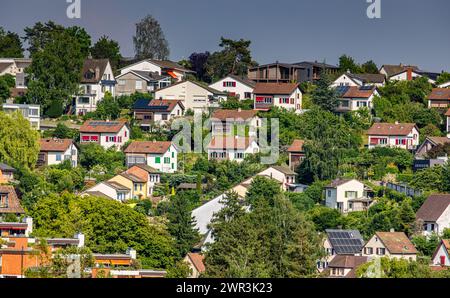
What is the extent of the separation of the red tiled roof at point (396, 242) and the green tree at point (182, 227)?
3.25 m

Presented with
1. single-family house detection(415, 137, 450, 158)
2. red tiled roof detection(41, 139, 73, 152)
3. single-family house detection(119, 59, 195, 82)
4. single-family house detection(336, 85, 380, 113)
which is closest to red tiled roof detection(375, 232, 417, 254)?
single-family house detection(415, 137, 450, 158)

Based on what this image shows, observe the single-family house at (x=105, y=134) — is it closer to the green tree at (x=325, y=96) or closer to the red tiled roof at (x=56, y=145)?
the red tiled roof at (x=56, y=145)

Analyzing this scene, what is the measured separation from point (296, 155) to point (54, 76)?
7.28 metres

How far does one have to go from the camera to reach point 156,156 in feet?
89.4

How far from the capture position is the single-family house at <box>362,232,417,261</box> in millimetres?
21094

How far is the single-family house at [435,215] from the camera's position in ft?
75.3

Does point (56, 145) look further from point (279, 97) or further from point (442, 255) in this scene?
point (442, 255)

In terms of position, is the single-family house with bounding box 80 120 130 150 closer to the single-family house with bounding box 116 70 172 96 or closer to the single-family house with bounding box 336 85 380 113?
the single-family house with bounding box 116 70 172 96

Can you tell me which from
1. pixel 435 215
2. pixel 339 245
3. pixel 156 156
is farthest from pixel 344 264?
pixel 156 156

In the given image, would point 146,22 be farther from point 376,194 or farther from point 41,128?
point 376,194

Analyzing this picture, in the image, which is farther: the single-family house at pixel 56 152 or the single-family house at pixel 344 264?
the single-family house at pixel 56 152

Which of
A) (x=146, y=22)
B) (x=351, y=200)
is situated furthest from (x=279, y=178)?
(x=146, y=22)

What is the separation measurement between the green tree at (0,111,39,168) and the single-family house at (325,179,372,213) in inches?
243

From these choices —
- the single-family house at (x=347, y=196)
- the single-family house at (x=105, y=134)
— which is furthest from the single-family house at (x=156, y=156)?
the single-family house at (x=347, y=196)
